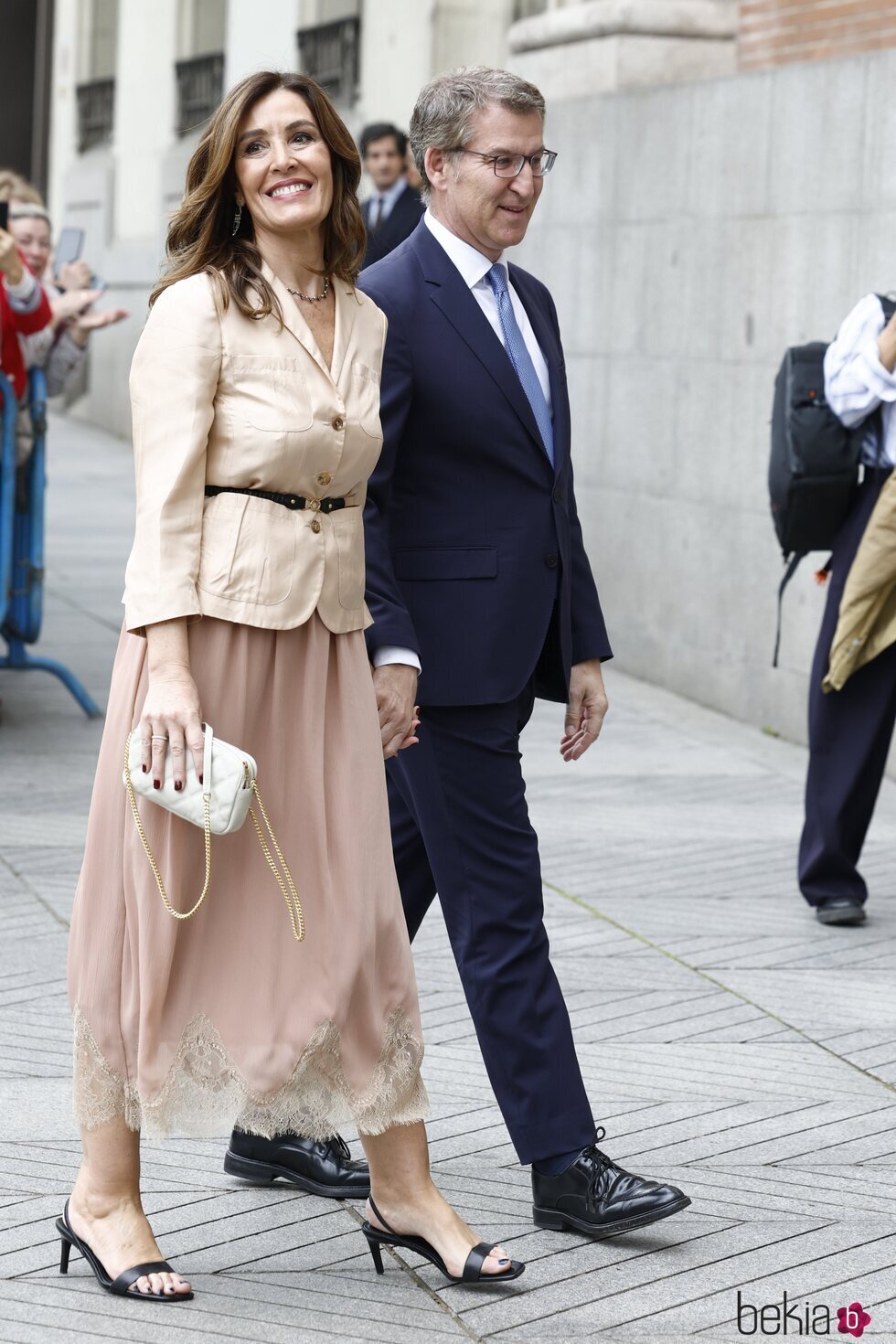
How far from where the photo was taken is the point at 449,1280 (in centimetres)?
362

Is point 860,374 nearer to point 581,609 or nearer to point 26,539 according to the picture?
point 581,609

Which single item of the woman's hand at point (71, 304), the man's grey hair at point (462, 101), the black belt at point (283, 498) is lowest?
the black belt at point (283, 498)

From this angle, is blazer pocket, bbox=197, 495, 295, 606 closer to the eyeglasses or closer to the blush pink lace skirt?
the blush pink lace skirt

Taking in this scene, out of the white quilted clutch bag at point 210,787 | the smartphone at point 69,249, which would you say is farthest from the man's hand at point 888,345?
the smartphone at point 69,249

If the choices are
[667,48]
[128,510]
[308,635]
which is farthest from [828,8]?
[128,510]

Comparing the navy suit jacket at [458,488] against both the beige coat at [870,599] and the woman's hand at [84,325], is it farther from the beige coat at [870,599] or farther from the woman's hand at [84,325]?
the woman's hand at [84,325]

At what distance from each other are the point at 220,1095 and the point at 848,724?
3.18 m

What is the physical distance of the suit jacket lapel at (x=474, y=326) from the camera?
12.6 feet

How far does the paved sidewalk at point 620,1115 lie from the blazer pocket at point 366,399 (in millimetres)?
1413

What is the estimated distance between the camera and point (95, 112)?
24547mm

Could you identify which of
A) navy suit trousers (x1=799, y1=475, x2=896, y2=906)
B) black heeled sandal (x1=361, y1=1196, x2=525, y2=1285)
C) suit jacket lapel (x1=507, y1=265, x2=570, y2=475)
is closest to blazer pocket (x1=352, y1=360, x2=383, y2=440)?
suit jacket lapel (x1=507, y1=265, x2=570, y2=475)

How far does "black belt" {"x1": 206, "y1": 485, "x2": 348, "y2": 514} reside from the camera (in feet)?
11.1

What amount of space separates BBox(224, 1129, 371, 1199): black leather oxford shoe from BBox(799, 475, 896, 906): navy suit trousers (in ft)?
8.04

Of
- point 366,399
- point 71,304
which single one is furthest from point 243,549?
point 71,304
